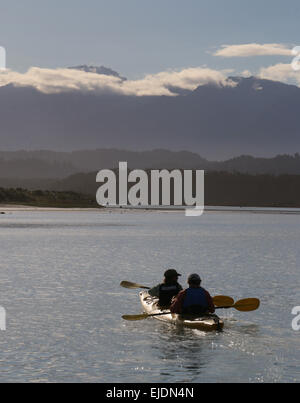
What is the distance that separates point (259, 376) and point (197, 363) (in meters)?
1.91

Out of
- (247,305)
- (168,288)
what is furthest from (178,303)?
(247,305)

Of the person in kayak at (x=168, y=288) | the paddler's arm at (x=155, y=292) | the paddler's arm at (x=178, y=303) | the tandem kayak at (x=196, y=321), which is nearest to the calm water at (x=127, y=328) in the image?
the tandem kayak at (x=196, y=321)

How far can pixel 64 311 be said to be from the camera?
88.5ft

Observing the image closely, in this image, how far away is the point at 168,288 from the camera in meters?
24.7

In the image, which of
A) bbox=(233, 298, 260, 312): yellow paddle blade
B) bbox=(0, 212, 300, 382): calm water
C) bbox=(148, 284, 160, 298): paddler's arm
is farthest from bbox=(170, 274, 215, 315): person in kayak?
bbox=(233, 298, 260, 312): yellow paddle blade

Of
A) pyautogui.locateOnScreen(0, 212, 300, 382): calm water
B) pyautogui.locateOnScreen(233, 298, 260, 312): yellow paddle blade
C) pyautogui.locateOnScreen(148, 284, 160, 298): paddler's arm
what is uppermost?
pyautogui.locateOnScreen(148, 284, 160, 298): paddler's arm

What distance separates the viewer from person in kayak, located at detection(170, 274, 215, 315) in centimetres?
2239

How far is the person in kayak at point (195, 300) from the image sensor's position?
2239 centimetres

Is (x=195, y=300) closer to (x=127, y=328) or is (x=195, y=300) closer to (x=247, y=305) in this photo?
(x=127, y=328)

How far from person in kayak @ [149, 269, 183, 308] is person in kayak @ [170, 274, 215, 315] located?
1709 mm

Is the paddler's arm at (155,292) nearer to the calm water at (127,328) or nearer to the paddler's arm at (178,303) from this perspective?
the calm water at (127,328)

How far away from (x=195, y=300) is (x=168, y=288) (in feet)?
7.64

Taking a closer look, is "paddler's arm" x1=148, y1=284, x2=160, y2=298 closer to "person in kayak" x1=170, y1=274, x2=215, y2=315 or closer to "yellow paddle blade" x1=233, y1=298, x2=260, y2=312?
"yellow paddle blade" x1=233, y1=298, x2=260, y2=312

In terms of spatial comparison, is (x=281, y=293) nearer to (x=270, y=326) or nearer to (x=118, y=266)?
(x=270, y=326)
